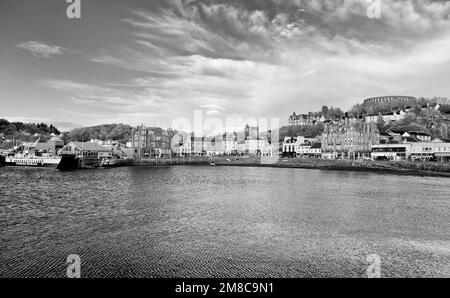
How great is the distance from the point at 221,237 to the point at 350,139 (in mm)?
108739

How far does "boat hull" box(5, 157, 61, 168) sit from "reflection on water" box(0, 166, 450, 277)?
70816mm

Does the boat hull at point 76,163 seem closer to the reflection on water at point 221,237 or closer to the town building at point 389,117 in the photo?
the reflection on water at point 221,237

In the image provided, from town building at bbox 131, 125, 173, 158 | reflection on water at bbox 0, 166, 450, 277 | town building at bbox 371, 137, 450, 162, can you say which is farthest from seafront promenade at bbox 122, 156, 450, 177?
reflection on water at bbox 0, 166, 450, 277

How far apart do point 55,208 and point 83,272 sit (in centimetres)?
1681

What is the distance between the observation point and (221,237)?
19.8m

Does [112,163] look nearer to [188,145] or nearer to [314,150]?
[188,145]

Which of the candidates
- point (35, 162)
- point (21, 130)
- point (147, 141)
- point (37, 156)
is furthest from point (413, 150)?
point (21, 130)

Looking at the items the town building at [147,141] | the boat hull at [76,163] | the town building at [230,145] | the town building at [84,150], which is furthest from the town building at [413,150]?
the town building at [84,150]

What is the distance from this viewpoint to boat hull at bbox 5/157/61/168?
9894cm

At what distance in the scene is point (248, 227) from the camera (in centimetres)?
2261

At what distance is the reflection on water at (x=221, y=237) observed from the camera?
14.8 metres
